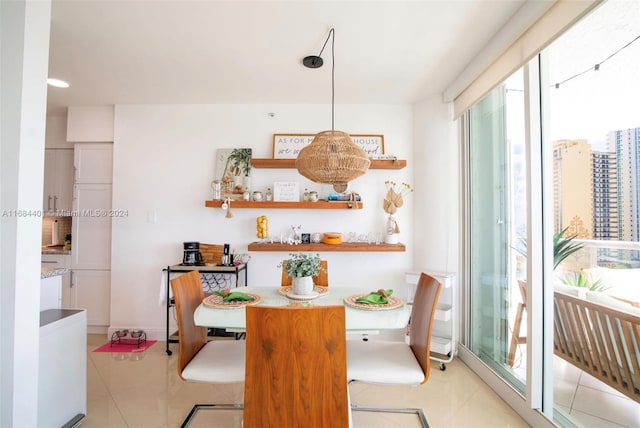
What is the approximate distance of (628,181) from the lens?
1.39 meters

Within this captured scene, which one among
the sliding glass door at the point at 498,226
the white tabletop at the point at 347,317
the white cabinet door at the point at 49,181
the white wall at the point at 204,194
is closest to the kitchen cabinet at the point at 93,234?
the white wall at the point at 204,194

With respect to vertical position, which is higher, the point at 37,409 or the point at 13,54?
the point at 13,54

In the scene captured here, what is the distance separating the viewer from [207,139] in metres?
3.34

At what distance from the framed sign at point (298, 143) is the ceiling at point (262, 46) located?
0.40 metres

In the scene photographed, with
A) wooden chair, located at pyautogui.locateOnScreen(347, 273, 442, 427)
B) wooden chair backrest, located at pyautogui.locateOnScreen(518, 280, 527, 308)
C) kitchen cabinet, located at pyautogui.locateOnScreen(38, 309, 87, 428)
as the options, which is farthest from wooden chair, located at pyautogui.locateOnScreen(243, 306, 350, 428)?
wooden chair backrest, located at pyautogui.locateOnScreen(518, 280, 527, 308)

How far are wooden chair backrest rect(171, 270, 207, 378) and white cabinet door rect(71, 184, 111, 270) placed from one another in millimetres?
2138

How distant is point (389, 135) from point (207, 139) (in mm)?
2027

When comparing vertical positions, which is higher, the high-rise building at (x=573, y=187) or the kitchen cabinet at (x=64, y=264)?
the high-rise building at (x=573, y=187)

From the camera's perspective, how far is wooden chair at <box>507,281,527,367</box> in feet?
6.61

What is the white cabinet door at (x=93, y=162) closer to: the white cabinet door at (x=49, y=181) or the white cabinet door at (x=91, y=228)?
the white cabinet door at (x=91, y=228)

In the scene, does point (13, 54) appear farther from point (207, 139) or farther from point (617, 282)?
point (617, 282)

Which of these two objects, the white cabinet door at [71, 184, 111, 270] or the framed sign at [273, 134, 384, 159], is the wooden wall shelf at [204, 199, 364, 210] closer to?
the framed sign at [273, 134, 384, 159]

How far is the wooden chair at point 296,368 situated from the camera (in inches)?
48.6

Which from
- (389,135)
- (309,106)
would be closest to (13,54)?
(309,106)
